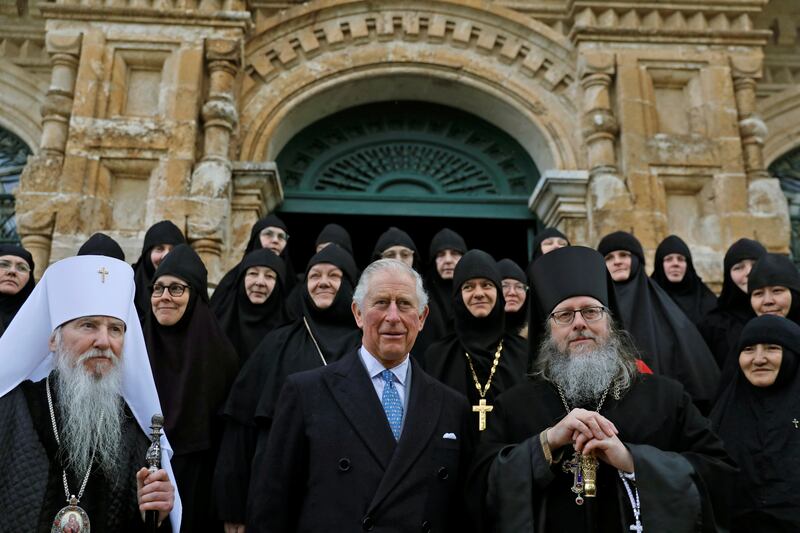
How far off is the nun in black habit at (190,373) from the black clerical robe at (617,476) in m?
1.63

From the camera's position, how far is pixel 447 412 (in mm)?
3072

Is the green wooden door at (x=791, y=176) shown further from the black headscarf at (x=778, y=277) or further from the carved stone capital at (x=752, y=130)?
the black headscarf at (x=778, y=277)

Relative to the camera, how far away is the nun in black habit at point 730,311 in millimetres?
5105

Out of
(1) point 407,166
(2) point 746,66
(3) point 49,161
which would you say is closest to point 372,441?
(3) point 49,161

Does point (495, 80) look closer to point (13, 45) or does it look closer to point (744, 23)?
point (744, 23)

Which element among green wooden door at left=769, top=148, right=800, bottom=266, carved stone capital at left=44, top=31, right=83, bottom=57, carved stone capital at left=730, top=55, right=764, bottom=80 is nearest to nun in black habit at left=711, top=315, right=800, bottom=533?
carved stone capital at left=730, top=55, right=764, bottom=80

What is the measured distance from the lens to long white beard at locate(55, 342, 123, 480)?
2.89m

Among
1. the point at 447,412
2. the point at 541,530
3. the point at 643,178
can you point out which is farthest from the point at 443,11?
the point at 541,530

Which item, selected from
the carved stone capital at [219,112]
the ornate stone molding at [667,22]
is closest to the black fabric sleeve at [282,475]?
the carved stone capital at [219,112]

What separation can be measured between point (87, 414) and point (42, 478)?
0.29 meters

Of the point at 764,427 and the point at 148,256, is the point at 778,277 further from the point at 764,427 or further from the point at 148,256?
the point at 148,256

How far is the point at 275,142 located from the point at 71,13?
2.19 metres

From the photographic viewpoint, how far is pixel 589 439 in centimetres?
266

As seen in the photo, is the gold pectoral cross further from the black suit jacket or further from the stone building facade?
the stone building facade
